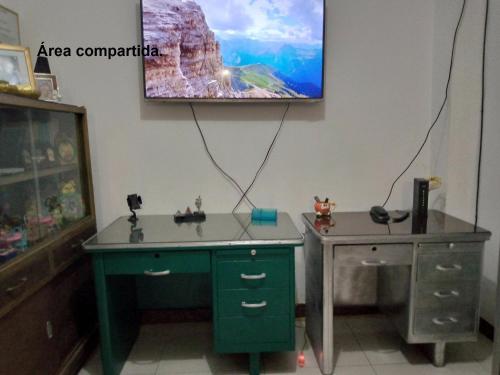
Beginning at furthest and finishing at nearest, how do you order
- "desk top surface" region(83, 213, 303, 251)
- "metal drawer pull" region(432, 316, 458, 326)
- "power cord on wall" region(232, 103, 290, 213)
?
"power cord on wall" region(232, 103, 290, 213), "metal drawer pull" region(432, 316, 458, 326), "desk top surface" region(83, 213, 303, 251)

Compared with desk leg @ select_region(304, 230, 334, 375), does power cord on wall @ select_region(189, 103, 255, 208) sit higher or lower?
higher

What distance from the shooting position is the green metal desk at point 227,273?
166 cm

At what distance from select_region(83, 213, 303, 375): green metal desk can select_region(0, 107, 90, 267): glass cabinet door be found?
0.28m

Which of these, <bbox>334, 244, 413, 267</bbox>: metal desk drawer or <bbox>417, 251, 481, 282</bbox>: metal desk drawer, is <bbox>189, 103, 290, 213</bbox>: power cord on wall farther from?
<bbox>417, 251, 481, 282</bbox>: metal desk drawer

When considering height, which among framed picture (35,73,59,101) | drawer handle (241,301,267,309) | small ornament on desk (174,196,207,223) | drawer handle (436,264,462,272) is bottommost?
drawer handle (241,301,267,309)

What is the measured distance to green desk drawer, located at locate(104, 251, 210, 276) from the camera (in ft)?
5.47

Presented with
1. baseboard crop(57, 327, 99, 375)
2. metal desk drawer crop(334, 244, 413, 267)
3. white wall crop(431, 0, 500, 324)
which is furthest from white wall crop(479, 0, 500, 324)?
baseboard crop(57, 327, 99, 375)

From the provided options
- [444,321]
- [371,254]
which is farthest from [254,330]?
[444,321]

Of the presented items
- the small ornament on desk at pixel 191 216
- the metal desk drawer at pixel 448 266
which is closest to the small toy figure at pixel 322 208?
the metal desk drawer at pixel 448 266

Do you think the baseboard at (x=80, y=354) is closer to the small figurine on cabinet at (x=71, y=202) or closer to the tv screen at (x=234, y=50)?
the small figurine on cabinet at (x=71, y=202)

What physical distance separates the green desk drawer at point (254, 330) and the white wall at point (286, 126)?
25.9 inches

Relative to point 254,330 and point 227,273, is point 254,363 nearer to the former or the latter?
point 254,330

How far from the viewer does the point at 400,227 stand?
6.02ft

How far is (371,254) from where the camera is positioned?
1.71 metres
